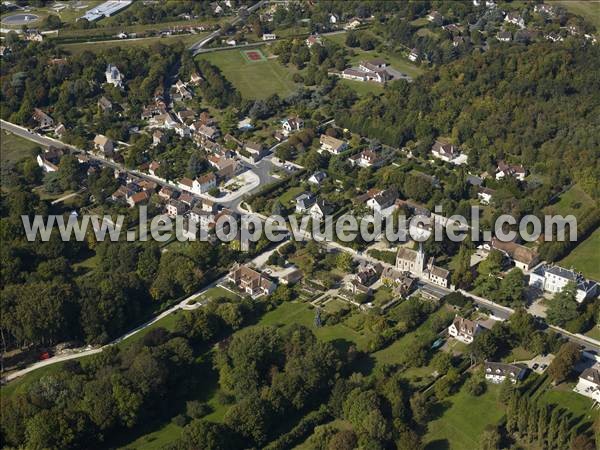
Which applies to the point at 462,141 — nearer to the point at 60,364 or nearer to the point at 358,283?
the point at 358,283

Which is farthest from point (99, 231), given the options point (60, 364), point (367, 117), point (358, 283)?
point (367, 117)

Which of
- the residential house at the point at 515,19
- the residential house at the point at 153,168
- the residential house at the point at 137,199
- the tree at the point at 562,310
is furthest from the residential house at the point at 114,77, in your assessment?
the tree at the point at 562,310

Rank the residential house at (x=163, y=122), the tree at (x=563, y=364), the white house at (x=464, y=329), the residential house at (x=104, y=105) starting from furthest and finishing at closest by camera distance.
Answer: the residential house at (x=104, y=105) < the residential house at (x=163, y=122) < the white house at (x=464, y=329) < the tree at (x=563, y=364)

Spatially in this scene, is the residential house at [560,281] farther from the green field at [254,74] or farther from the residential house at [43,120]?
the residential house at [43,120]

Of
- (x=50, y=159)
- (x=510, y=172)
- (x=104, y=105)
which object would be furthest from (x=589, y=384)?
(x=104, y=105)

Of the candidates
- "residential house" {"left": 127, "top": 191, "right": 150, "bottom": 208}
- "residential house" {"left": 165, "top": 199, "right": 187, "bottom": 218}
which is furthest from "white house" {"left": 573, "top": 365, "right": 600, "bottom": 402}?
"residential house" {"left": 127, "top": 191, "right": 150, "bottom": 208}

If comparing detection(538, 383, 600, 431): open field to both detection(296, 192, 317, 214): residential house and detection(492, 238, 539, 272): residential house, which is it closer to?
detection(492, 238, 539, 272): residential house
